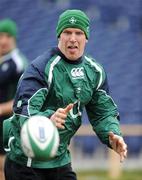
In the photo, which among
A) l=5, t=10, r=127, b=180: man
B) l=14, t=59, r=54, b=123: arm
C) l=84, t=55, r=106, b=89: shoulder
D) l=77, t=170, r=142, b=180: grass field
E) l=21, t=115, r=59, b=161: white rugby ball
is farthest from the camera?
l=77, t=170, r=142, b=180: grass field

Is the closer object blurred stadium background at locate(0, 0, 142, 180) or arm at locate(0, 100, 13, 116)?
arm at locate(0, 100, 13, 116)

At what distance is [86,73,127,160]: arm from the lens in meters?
6.24

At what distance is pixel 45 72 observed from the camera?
5930 mm

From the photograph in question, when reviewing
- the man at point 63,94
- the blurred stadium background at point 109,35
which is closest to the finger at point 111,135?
the man at point 63,94

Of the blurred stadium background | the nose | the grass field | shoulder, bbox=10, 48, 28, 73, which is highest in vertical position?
the blurred stadium background

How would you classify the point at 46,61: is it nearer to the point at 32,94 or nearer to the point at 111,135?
the point at 32,94

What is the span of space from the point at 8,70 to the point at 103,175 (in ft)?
12.9

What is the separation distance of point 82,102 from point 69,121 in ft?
0.61

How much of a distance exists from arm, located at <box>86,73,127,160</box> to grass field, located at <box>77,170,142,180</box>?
580cm

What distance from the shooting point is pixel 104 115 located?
6352 mm

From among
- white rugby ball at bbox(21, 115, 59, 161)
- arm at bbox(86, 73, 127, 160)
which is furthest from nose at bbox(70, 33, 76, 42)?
white rugby ball at bbox(21, 115, 59, 161)

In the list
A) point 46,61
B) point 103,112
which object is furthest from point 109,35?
point 46,61

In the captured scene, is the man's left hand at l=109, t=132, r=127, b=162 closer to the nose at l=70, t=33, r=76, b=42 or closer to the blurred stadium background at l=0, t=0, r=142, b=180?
the nose at l=70, t=33, r=76, b=42

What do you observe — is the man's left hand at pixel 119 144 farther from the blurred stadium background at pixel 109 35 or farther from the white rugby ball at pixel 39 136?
the blurred stadium background at pixel 109 35
